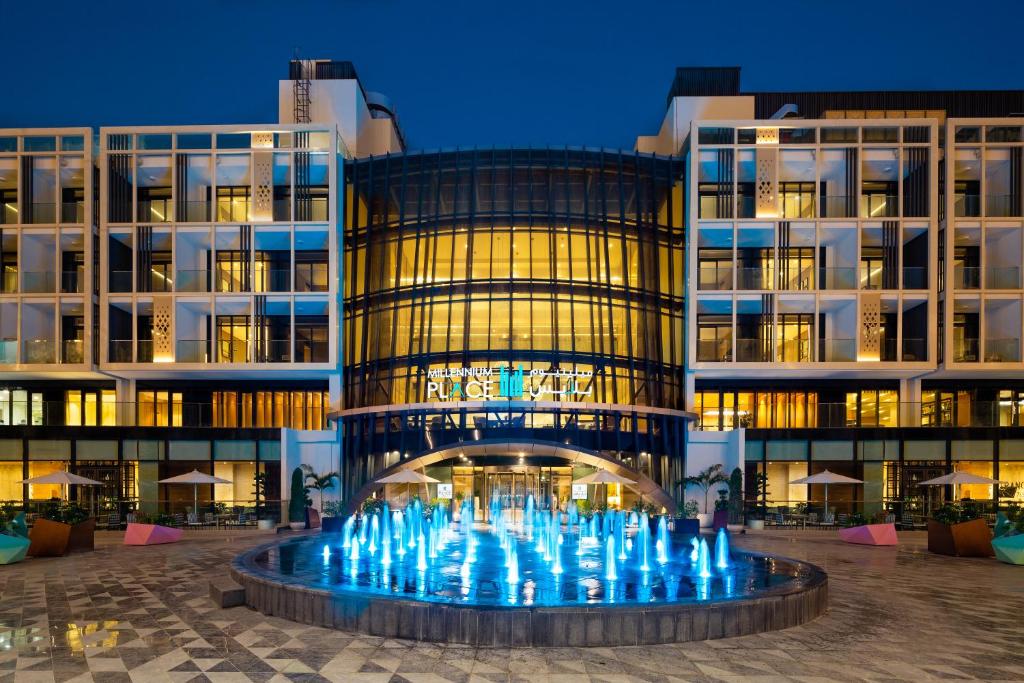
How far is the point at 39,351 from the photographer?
38.4 metres

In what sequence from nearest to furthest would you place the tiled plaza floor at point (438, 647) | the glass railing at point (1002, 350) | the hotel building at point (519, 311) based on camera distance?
the tiled plaza floor at point (438, 647), the glass railing at point (1002, 350), the hotel building at point (519, 311)

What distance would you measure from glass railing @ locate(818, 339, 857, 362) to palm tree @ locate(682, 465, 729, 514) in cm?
686

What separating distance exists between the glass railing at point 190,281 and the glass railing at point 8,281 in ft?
25.0

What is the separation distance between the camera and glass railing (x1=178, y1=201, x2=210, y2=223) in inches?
1560

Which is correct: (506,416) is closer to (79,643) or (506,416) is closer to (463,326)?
(463,326)

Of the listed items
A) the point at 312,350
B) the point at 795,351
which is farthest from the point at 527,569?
the point at 312,350

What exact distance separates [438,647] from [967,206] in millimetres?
35360

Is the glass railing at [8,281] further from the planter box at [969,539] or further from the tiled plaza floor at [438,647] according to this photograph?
the planter box at [969,539]

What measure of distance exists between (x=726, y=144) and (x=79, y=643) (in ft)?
111

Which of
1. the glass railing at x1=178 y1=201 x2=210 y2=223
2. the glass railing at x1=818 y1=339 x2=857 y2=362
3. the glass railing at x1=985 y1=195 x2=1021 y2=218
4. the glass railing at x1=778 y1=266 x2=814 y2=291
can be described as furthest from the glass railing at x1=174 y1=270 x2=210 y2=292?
the glass railing at x1=985 y1=195 x2=1021 y2=218

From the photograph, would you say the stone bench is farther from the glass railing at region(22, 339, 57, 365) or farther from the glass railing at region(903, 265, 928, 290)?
the glass railing at region(903, 265, 928, 290)

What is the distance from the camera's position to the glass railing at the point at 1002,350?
123 ft

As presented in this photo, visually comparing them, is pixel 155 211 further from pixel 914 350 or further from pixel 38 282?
pixel 914 350

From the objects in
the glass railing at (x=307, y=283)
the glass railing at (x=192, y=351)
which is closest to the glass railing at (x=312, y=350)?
the glass railing at (x=307, y=283)
